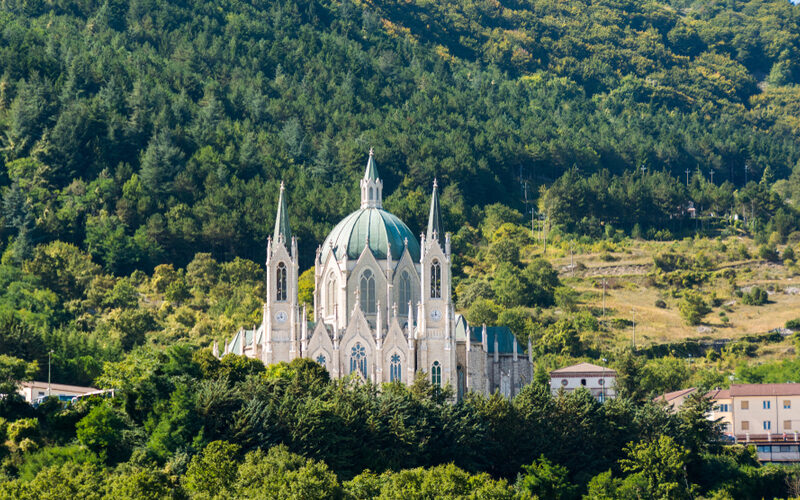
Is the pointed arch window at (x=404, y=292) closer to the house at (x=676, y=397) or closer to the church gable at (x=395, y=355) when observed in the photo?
the church gable at (x=395, y=355)

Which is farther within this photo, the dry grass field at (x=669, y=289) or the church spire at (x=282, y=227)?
the dry grass field at (x=669, y=289)

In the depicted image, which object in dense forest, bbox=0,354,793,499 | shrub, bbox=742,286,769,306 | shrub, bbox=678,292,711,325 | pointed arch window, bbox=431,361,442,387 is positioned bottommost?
dense forest, bbox=0,354,793,499

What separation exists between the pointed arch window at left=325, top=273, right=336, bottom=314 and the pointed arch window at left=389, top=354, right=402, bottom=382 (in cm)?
687

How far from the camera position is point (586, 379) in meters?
99.2

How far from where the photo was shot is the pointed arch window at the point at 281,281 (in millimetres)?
92312

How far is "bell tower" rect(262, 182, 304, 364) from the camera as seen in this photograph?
90500 mm

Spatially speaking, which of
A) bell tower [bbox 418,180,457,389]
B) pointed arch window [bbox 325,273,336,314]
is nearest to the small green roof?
bell tower [bbox 418,180,457,389]

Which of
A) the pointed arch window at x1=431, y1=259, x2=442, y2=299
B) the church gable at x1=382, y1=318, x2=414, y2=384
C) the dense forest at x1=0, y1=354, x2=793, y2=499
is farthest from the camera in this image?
the pointed arch window at x1=431, y1=259, x2=442, y2=299

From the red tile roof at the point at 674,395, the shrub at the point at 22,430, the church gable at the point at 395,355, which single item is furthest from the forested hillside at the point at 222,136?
the shrub at the point at 22,430

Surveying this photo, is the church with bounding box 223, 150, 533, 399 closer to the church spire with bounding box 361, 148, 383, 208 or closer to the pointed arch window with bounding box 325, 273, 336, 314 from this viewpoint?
the pointed arch window with bounding box 325, 273, 336, 314

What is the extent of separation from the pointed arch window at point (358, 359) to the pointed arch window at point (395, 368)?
5.38 ft

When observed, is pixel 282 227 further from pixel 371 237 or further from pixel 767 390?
pixel 767 390

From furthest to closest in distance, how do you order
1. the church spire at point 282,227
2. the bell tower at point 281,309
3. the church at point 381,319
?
the church spire at point 282,227 < the bell tower at point 281,309 < the church at point 381,319

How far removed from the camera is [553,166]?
174500 millimetres
